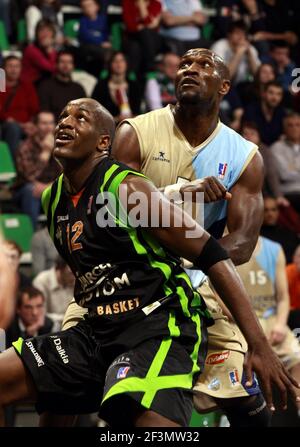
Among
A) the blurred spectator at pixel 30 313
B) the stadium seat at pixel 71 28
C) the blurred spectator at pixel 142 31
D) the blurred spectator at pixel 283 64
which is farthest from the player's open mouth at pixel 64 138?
the blurred spectator at pixel 283 64

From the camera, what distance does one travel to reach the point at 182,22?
35.5 feet

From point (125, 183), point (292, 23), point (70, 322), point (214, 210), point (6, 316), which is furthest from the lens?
point (292, 23)

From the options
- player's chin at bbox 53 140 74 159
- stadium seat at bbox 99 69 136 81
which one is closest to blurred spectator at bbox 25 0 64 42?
stadium seat at bbox 99 69 136 81

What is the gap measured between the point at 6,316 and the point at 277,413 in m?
1.92

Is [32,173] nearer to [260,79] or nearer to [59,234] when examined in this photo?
[260,79]

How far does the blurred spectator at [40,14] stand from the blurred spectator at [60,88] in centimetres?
64

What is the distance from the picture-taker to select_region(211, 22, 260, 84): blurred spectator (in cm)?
1052

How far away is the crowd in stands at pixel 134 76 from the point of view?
8.27 metres

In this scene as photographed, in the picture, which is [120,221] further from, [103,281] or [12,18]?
[12,18]

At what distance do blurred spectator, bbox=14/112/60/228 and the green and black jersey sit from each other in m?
4.24

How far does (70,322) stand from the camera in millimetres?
4270

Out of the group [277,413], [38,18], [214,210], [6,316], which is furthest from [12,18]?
[214,210]

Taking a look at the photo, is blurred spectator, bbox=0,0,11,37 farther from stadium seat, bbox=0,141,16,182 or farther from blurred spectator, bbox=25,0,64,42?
stadium seat, bbox=0,141,16,182

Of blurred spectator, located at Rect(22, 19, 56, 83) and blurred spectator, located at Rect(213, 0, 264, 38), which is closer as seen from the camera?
blurred spectator, located at Rect(22, 19, 56, 83)
